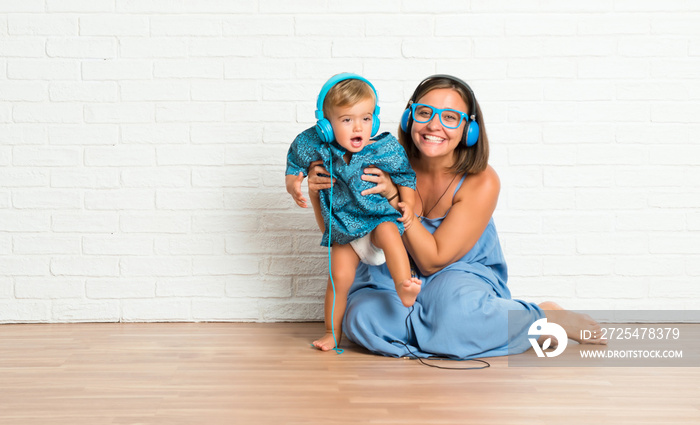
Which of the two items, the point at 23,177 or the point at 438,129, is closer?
the point at 438,129

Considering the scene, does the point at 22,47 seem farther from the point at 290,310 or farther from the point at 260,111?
the point at 290,310

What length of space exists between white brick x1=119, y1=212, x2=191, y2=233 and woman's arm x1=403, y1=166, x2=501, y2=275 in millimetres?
1010

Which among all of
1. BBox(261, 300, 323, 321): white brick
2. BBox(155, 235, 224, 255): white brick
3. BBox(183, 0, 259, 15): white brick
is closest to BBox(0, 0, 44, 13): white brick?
BBox(183, 0, 259, 15): white brick

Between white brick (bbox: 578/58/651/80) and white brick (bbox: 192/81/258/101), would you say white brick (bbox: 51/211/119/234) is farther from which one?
white brick (bbox: 578/58/651/80)

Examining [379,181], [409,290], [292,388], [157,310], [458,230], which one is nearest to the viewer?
[292,388]

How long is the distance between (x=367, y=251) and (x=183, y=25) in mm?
1234

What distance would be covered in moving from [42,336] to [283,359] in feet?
3.34

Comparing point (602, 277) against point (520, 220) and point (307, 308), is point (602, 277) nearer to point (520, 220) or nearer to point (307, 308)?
point (520, 220)

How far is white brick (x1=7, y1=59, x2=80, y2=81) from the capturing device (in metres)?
2.88

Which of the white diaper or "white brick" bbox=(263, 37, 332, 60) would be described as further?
"white brick" bbox=(263, 37, 332, 60)

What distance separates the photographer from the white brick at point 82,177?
115 inches

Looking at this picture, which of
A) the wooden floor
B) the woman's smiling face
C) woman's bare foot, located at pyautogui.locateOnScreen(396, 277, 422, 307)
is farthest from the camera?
the woman's smiling face

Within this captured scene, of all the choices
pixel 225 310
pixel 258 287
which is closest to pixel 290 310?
pixel 258 287

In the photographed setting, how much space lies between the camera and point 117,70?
9.53 feet
